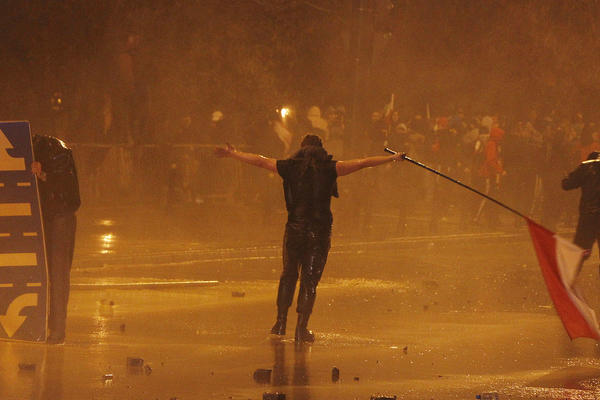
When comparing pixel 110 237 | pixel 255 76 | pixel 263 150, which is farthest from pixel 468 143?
pixel 110 237

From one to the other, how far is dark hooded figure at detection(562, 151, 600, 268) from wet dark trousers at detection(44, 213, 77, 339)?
495cm

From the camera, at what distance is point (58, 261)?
9812mm

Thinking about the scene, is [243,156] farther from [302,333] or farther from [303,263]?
[302,333]

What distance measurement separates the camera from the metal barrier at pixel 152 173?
77.9 feet

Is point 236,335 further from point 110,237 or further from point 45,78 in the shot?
point 45,78

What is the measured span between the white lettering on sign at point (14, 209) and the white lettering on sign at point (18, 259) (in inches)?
12.1

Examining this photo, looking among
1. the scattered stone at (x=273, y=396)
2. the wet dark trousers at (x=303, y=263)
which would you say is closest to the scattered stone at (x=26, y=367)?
the scattered stone at (x=273, y=396)

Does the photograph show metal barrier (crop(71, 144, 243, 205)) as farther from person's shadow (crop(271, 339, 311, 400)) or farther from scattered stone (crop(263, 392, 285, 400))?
scattered stone (crop(263, 392, 285, 400))

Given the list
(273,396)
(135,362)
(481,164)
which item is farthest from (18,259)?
(481,164)

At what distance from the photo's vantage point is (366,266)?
16.3 metres

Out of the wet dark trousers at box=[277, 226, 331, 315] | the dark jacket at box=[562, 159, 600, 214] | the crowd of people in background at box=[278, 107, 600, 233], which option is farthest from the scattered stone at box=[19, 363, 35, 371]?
the crowd of people in background at box=[278, 107, 600, 233]

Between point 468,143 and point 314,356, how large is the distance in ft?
58.9

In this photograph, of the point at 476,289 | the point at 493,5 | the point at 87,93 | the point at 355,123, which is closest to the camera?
the point at 476,289

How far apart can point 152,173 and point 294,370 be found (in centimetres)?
1585
